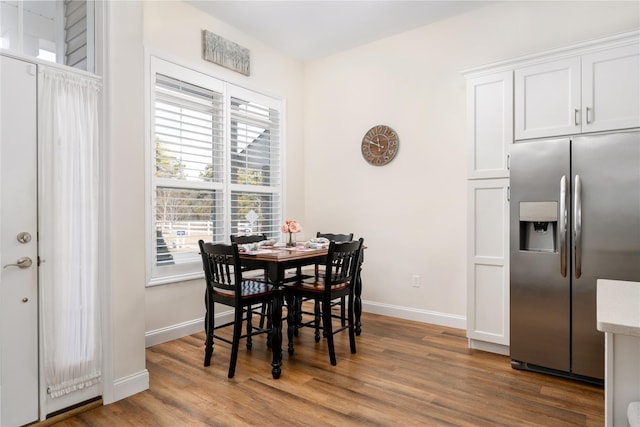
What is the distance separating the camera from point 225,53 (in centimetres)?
410

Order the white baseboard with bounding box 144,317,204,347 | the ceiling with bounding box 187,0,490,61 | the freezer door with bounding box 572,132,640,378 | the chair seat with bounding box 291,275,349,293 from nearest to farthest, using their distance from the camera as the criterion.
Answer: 1. the freezer door with bounding box 572,132,640,378
2. the chair seat with bounding box 291,275,349,293
3. the white baseboard with bounding box 144,317,204,347
4. the ceiling with bounding box 187,0,490,61

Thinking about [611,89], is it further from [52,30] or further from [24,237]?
[24,237]

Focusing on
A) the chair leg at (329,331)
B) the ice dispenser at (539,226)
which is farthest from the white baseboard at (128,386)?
the ice dispenser at (539,226)

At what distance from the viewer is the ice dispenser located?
2.78m

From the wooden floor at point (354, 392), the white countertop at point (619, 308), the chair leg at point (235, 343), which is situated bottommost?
the wooden floor at point (354, 392)

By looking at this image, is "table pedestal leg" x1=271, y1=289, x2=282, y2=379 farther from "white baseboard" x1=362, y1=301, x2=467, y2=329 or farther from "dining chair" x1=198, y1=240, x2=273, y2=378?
"white baseboard" x1=362, y1=301, x2=467, y2=329

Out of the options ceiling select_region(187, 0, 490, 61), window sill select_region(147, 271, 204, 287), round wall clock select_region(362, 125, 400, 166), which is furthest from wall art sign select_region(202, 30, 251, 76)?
window sill select_region(147, 271, 204, 287)

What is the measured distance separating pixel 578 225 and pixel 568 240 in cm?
13

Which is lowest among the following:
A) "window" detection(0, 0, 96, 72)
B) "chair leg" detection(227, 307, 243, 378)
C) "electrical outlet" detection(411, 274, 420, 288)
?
"chair leg" detection(227, 307, 243, 378)

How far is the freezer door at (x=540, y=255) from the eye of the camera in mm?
2707

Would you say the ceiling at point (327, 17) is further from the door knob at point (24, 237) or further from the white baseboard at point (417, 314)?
the white baseboard at point (417, 314)

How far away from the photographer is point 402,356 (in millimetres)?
3133

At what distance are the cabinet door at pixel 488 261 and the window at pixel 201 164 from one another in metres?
2.12

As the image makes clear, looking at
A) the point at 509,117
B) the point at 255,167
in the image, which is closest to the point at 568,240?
the point at 509,117
